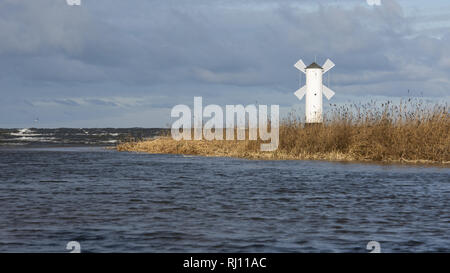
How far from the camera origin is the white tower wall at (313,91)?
30722 millimetres

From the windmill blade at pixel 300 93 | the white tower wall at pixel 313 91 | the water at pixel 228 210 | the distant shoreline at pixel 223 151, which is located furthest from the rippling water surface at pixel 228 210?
the windmill blade at pixel 300 93

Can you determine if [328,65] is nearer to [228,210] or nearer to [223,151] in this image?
[223,151]

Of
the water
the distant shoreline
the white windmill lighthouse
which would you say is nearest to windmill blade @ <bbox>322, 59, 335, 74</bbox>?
the white windmill lighthouse

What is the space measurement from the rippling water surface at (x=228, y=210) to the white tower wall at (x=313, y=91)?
1052cm

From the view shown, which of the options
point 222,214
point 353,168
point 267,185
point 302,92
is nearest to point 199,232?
point 222,214

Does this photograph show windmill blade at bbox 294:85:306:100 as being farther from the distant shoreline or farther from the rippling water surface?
the rippling water surface

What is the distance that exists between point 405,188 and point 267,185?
373cm

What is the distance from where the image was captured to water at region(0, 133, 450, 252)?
852 cm

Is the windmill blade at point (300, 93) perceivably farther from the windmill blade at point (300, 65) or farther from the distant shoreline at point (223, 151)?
the distant shoreline at point (223, 151)

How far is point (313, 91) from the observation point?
31125mm

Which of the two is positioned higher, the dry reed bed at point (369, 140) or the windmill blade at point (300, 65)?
the windmill blade at point (300, 65)

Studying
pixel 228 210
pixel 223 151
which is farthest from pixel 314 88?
pixel 228 210
